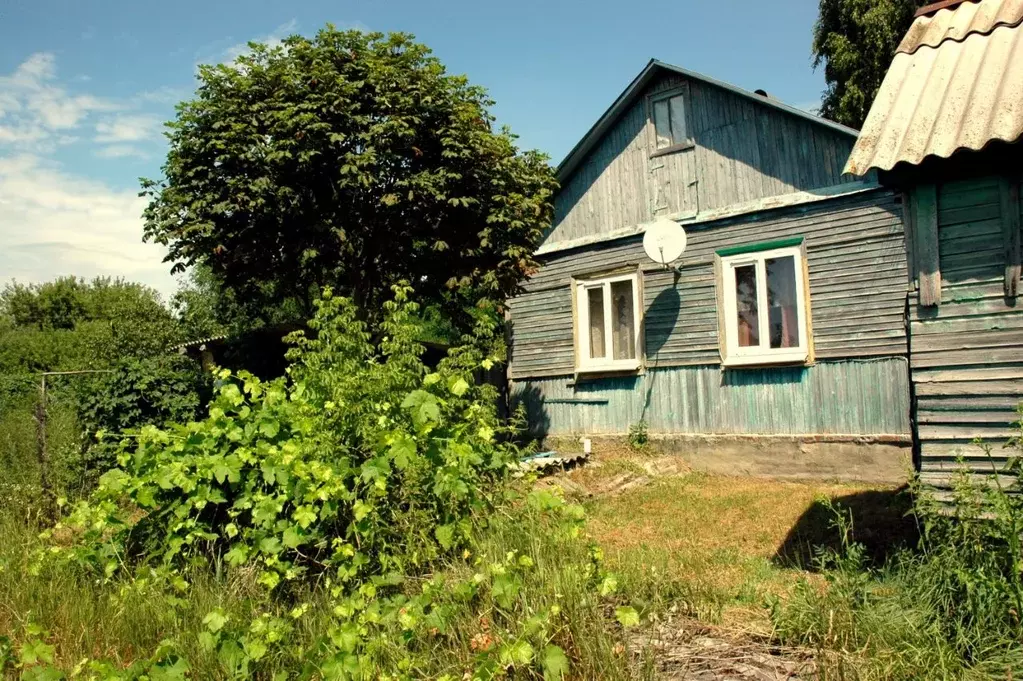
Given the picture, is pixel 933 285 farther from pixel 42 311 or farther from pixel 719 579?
pixel 42 311

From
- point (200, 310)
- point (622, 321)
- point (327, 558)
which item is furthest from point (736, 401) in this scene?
point (200, 310)

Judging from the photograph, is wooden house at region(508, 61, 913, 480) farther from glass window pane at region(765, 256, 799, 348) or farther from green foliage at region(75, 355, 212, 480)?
green foliage at region(75, 355, 212, 480)

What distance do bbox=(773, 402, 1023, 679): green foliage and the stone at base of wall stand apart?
5354mm

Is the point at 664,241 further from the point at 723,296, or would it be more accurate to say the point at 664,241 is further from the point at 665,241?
the point at 723,296

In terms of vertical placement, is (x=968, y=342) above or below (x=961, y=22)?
below

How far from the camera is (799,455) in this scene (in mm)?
10266

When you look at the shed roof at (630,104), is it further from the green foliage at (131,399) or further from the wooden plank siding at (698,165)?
the green foliage at (131,399)

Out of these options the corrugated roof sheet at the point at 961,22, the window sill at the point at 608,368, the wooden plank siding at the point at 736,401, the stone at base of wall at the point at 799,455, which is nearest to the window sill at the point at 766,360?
the wooden plank siding at the point at 736,401

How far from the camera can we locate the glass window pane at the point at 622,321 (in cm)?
1227

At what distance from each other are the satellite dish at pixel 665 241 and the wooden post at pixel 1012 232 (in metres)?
6.48

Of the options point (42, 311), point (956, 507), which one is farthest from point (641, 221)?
point (42, 311)

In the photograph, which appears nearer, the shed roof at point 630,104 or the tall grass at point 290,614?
the tall grass at point 290,614

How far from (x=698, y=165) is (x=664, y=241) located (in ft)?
4.80

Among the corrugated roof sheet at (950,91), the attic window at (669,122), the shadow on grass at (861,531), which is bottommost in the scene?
the shadow on grass at (861,531)
